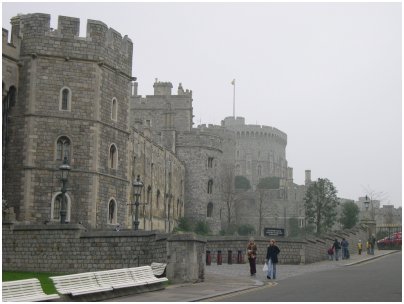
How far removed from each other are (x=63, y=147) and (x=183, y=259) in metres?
10.3

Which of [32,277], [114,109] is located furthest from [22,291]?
[114,109]

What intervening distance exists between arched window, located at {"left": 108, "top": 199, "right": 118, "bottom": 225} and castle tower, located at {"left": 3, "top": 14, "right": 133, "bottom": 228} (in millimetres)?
50

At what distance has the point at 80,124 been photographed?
30766 mm

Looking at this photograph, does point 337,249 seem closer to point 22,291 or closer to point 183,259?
point 183,259

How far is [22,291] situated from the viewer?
15250 millimetres

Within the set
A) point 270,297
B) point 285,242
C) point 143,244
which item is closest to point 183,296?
point 270,297

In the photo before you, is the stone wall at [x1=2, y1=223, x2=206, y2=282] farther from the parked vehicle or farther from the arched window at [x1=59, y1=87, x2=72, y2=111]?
the parked vehicle

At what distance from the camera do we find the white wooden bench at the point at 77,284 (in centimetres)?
1694

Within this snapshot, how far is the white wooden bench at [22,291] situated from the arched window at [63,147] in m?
15.1

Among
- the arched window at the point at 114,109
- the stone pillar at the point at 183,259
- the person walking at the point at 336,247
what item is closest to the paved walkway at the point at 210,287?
the stone pillar at the point at 183,259

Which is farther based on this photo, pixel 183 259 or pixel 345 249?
pixel 345 249

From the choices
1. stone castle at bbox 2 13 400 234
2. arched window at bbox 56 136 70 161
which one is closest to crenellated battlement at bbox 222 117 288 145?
stone castle at bbox 2 13 400 234

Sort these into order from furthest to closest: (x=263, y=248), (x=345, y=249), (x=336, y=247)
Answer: (x=345, y=249) < (x=336, y=247) < (x=263, y=248)

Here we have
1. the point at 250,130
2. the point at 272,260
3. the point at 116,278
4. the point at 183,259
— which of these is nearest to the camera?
the point at 116,278
